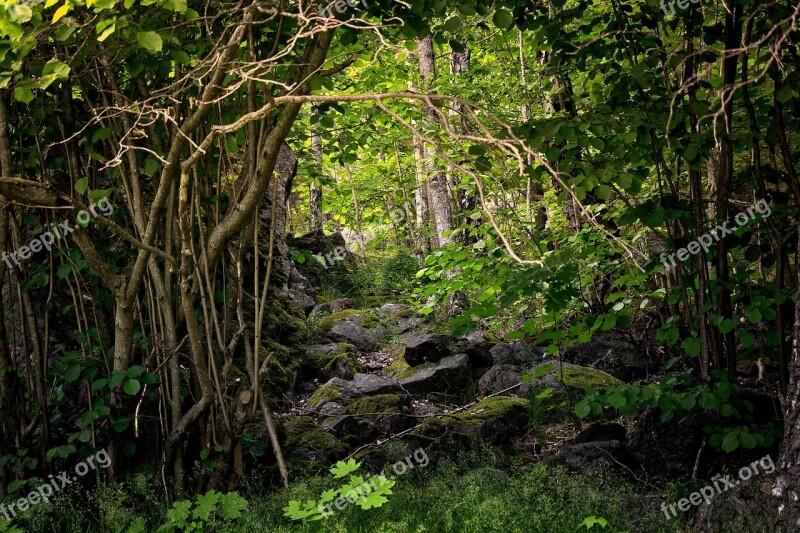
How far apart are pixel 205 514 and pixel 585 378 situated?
4.27m

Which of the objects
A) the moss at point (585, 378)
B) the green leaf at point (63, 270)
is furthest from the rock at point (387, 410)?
the green leaf at point (63, 270)

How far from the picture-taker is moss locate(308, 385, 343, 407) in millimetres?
6059

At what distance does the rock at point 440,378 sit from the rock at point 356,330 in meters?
2.14

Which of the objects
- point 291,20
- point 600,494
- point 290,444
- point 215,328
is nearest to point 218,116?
point 291,20

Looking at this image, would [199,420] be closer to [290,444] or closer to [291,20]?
[290,444]

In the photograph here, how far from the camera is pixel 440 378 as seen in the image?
6.91m

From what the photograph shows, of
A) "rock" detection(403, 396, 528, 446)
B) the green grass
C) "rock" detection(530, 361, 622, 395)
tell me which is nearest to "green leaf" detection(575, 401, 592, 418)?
the green grass

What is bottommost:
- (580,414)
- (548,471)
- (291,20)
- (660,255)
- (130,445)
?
(548,471)

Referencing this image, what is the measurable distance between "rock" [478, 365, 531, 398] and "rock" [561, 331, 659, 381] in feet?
3.41

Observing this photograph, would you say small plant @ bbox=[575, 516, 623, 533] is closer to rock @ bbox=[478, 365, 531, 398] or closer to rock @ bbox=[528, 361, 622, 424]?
rock @ bbox=[528, 361, 622, 424]

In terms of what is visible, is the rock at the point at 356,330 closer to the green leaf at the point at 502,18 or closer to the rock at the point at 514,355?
the rock at the point at 514,355

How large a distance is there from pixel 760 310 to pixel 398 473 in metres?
2.46

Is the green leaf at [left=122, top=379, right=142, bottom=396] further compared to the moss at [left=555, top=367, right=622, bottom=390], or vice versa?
the moss at [left=555, top=367, right=622, bottom=390]

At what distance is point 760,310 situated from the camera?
338 cm
